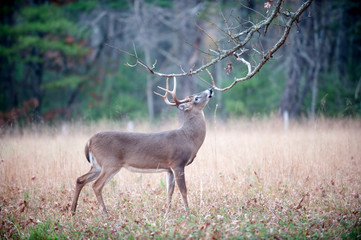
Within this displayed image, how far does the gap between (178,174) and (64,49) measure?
667 inches

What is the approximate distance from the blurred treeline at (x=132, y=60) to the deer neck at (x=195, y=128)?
10.5 meters

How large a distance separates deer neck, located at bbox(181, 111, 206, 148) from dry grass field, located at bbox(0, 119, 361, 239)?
1.50 feet

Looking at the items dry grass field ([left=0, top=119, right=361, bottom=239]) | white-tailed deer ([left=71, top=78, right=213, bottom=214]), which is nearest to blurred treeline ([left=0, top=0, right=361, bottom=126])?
dry grass field ([left=0, top=119, right=361, bottom=239])

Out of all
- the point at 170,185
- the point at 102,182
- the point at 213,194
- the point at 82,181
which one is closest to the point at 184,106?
the point at 170,185

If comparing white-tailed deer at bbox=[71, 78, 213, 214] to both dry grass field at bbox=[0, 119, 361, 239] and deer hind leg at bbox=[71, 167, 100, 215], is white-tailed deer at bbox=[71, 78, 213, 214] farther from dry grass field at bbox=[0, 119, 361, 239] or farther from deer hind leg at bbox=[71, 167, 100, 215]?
dry grass field at bbox=[0, 119, 361, 239]

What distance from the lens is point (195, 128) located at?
6.60 meters

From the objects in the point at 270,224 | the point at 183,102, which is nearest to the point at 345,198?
the point at 270,224

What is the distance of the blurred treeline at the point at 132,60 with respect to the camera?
721 inches

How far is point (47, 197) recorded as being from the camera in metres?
6.79

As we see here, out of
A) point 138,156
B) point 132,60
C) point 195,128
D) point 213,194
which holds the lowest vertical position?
point 213,194

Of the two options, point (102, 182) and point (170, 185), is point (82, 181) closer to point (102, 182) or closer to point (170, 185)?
point (102, 182)

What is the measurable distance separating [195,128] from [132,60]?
1343 centimetres

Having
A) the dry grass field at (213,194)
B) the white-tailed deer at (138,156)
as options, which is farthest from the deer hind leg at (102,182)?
the dry grass field at (213,194)

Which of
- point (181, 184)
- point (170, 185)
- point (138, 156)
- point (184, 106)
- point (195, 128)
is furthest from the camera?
point (184, 106)
